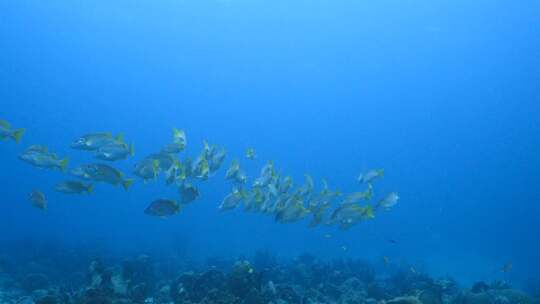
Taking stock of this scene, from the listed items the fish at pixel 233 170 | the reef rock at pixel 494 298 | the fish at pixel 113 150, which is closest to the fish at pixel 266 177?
the fish at pixel 233 170

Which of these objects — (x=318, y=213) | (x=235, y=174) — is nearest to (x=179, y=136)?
(x=235, y=174)

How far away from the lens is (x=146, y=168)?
9.62 m

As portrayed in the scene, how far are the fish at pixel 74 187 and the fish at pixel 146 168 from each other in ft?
3.77

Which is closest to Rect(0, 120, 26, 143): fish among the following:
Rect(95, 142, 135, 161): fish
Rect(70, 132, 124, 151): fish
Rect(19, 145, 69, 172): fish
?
Rect(19, 145, 69, 172): fish

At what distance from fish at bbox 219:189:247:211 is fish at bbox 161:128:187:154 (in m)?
1.52

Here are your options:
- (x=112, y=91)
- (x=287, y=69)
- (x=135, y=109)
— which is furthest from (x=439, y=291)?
(x=135, y=109)

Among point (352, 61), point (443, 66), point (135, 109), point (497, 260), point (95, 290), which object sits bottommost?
point (95, 290)

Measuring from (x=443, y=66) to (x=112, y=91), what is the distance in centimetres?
11807

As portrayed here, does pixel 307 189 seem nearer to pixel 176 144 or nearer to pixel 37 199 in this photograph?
pixel 176 144

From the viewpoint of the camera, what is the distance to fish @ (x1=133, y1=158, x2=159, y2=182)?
9609 millimetres

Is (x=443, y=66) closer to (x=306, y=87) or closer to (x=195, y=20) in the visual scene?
(x=306, y=87)

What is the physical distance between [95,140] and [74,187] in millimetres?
1165

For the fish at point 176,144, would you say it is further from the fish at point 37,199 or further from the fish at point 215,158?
the fish at point 37,199

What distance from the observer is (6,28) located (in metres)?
110
